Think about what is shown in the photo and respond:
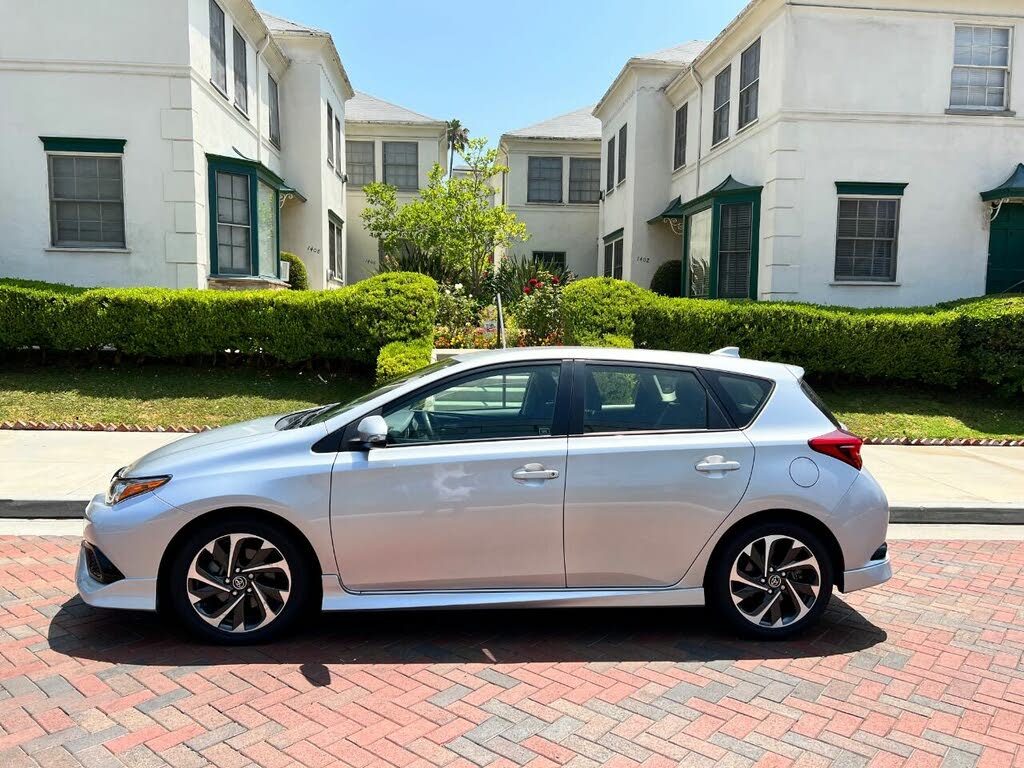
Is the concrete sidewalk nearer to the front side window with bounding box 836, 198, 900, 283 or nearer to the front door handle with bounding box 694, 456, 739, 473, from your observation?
the front door handle with bounding box 694, 456, 739, 473

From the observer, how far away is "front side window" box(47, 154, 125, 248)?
1334 cm

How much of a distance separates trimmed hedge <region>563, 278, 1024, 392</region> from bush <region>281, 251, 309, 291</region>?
30.8ft

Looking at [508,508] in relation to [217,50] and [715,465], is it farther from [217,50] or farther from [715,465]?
[217,50]

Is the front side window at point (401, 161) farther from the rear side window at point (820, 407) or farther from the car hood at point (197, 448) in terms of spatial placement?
the rear side window at point (820, 407)

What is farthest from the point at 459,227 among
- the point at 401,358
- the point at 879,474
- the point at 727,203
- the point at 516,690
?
the point at 516,690

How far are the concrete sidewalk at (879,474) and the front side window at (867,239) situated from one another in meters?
5.64

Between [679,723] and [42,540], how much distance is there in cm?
488

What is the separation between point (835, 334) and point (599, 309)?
374 centimetres

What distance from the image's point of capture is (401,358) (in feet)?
34.7

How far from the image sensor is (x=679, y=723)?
10.6 feet

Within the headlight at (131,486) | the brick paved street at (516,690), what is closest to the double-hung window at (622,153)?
the brick paved street at (516,690)

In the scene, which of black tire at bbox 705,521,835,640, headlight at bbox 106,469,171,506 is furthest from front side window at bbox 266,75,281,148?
black tire at bbox 705,521,835,640

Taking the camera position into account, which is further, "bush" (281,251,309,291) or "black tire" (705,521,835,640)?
"bush" (281,251,309,291)

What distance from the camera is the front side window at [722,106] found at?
1703cm
